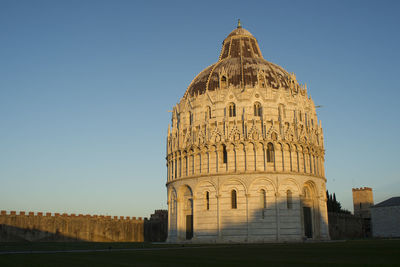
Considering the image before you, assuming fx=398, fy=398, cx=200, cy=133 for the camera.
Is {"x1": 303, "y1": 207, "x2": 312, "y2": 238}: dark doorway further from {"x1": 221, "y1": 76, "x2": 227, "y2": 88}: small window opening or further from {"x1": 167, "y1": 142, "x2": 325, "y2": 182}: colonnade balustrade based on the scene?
{"x1": 221, "y1": 76, "x2": 227, "y2": 88}: small window opening

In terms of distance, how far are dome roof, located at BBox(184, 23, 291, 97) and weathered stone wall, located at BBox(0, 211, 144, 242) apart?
92.0 ft

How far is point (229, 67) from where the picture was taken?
206ft

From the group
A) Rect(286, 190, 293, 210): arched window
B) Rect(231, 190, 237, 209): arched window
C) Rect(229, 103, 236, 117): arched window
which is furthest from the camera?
Rect(229, 103, 236, 117): arched window

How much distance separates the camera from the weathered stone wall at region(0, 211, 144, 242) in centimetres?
5966

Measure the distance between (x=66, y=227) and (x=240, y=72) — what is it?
37767 mm

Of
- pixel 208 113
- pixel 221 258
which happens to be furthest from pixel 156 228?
pixel 221 258

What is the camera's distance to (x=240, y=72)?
60.9 m

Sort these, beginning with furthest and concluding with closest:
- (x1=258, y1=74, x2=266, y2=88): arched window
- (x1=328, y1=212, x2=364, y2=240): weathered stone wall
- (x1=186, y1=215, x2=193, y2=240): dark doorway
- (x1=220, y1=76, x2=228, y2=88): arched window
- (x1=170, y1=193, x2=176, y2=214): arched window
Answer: (x1=328, y1=212, x2=364, y2=240): weathered stone wall, (x1=220, y1=76, x2=228, y2=88): arched window, (x1=258, y1=74, x2=266, y2=88): arched window, (x1=170, y1=193, x2=176, y2=214): arched window, (x1=186, y1=215, x2=193, y2=240): dark doorway

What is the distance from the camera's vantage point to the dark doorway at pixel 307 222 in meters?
54.9

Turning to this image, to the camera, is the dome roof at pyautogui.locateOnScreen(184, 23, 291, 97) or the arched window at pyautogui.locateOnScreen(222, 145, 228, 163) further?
the dome roof at pyautogui.locateOnScreen(184, 23, 291, 97)

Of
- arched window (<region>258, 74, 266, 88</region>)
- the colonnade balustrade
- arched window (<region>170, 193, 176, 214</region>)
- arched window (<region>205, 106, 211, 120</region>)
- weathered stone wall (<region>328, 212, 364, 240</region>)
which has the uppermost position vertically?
arched window (<region>258, 74, 266, 88</region>)

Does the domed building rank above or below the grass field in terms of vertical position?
above

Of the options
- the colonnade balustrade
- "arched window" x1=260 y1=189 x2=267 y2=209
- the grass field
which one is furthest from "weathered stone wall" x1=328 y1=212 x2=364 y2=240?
the grass field

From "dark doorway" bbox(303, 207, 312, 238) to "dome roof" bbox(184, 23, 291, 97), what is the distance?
18525mm
